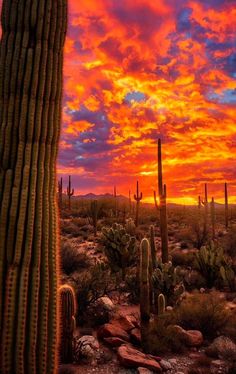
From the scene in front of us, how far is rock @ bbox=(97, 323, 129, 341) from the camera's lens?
709 centimetres

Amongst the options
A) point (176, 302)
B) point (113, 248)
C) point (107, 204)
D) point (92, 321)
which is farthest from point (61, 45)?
point (107, 204)

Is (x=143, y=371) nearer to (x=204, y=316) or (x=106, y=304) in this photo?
(x=204, y=316)

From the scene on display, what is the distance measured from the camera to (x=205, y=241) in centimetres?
1905

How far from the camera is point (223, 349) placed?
6777mm

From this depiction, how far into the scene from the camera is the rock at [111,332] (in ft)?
23.2

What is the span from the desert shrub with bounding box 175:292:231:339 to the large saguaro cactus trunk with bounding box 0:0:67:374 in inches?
173

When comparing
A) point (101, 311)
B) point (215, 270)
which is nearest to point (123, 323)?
point (101, 311)

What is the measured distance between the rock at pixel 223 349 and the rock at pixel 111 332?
4.78 ft

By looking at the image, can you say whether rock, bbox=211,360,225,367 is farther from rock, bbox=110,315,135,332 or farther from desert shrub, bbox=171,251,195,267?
desert shrub, bbox=171,251,195,267

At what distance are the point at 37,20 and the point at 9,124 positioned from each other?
136cm

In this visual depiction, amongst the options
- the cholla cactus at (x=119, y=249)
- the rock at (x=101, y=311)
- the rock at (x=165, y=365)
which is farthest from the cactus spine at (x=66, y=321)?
the cholla cactus at (x=119, y=249)

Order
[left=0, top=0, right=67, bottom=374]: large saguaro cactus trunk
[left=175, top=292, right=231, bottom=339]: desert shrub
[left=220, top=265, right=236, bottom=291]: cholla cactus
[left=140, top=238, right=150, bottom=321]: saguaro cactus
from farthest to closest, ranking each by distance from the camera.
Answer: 1. [left=220, top=265, right=236, bottom=291]: cholla cactus
2. [left=175, top=292, right=231, bottom=339]: desert shrub
3. [left=140, top=238, right=150, bottom=321]: saguaro cactus
4. [left=0, top=0, right=67, bottom=374]: large saguaro cactus trunk

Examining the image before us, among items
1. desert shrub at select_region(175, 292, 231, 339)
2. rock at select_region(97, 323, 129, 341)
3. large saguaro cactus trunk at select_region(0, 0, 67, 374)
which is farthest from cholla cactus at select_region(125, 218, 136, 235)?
large saguaro cactus trunk at select_region(0, 0, 67, 374)

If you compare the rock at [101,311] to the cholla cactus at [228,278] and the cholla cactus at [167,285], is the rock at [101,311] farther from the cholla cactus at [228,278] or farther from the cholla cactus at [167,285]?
the cholla cactus at [228,278]
